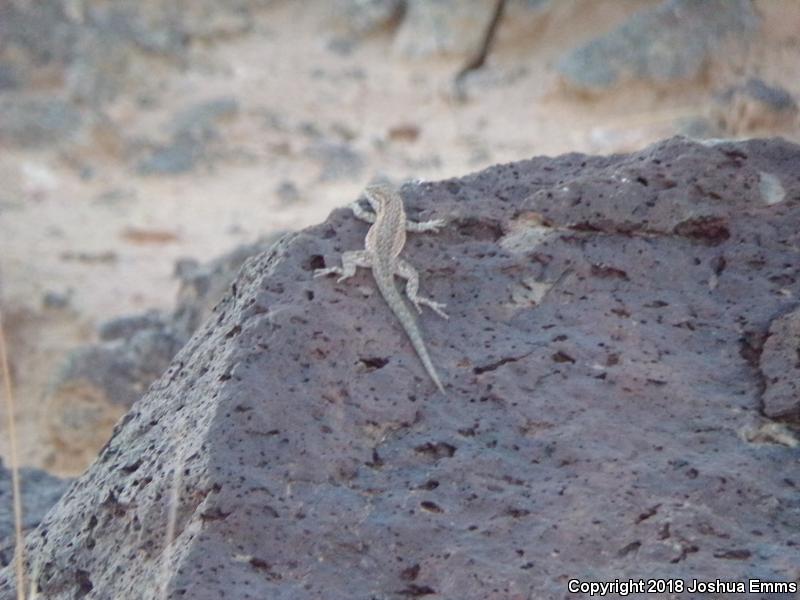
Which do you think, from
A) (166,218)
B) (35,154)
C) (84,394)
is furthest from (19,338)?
(35,154)

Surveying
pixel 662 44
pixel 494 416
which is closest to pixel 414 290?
pixel 494 416

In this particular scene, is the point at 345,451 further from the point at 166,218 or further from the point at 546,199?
the point at 166,218

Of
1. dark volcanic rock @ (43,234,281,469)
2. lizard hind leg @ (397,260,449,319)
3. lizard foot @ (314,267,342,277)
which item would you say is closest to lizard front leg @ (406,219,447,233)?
lizard hind leg @ (397,260,449,319)

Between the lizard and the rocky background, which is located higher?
the rocky background

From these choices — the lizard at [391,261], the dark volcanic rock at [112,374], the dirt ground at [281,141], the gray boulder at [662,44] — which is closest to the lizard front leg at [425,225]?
the lizard at [391,261]

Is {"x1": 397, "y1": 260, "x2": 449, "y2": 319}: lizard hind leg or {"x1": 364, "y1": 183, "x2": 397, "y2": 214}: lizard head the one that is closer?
{"x1": 397, "y1": 260, "x2": 449, "y2": 319}: lizard hind leg

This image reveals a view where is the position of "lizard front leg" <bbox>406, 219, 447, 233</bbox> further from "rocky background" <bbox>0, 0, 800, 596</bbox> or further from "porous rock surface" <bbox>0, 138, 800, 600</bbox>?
"rocky background" <bbox>0, 0, 800, 596</bbox>

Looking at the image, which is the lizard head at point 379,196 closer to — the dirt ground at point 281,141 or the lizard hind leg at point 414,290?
the lizard hind leg at point 414,290
